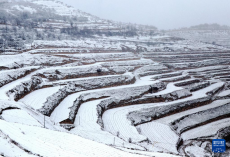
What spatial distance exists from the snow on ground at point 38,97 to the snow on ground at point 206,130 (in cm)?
1458

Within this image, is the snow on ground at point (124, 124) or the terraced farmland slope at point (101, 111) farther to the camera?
the snow on ground at point (124, 124)

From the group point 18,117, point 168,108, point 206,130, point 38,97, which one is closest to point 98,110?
point 38,97

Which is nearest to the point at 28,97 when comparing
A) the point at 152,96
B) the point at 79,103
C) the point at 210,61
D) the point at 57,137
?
the point at 79,103

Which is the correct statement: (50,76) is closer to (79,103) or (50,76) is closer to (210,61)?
(79,103)

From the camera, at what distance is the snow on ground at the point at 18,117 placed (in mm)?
12406

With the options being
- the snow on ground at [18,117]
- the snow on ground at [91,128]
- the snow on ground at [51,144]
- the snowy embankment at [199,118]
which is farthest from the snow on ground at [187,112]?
the snow on ground at [18,117]

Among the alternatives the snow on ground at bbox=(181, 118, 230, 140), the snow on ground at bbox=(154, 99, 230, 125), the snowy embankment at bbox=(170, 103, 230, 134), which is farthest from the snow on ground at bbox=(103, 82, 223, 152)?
the snow on ground at bbox=(181, 118, 230, 140)

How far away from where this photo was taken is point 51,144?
9.45 m

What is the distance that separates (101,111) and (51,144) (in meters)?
11.6

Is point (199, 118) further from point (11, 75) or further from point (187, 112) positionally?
point (11, 75)

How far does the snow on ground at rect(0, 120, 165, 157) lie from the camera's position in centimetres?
874

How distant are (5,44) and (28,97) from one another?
22.1 m

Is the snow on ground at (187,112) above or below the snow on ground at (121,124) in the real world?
below

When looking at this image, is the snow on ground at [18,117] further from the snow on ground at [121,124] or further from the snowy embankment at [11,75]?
the snowy embankment at [11,75]
